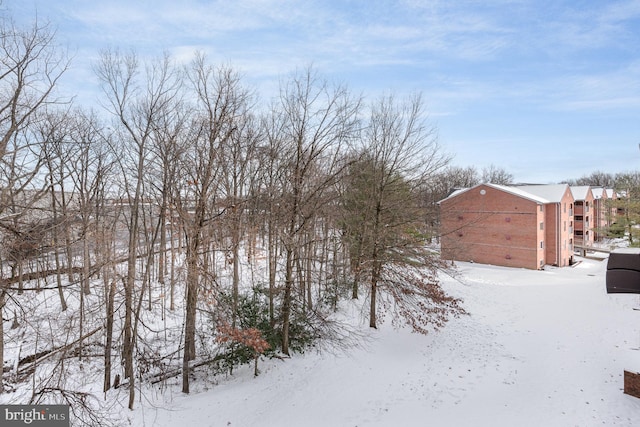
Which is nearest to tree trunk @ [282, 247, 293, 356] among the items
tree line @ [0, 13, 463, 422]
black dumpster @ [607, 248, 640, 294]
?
tree line @ [0, 13, 463, 422]

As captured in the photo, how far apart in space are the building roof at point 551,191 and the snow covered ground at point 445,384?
18.1 m

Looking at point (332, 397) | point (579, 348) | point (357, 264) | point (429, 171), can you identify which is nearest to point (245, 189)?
point (357, 264)

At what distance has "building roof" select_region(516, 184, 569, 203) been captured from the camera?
30344mm

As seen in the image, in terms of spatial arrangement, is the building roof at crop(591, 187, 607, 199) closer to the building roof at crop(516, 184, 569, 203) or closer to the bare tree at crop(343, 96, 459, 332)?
the building roof at crop(516, 184, 569, 203)

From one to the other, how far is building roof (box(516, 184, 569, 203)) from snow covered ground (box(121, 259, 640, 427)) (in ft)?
59.2

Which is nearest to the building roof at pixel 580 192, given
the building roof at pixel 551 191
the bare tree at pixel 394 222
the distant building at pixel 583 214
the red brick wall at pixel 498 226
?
the distant building at pixel 583 214

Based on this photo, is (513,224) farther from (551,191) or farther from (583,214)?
(583,214)

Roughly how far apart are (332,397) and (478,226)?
83.7ft

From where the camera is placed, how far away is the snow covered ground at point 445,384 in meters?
8.41

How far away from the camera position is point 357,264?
43.9ft

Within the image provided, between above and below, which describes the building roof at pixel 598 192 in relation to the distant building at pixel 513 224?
above

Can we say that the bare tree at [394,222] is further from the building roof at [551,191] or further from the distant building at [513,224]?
the building roof at [551,191]

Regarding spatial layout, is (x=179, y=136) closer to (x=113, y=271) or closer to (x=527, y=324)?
(x=113, y=271)

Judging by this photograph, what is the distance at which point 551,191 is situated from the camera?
3169cm
